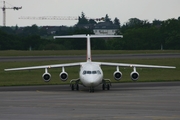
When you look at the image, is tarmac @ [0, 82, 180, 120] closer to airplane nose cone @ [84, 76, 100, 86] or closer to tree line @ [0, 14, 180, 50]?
airplane nose cone @ [84, 76, 100, 86]

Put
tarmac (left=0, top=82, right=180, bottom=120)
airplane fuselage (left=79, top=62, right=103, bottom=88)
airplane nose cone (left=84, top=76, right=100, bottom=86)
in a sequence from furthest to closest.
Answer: airplane fuselage (left=79, top=62, right=103, bottom=88)
airplane nose cone (left=84, top=76, right=100, bottom=86)
tarmac (left=0, top=82, right=180, bottom=120)

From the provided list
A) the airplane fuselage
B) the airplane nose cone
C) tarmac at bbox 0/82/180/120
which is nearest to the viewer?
tarmac at bbox 0/82/180/120

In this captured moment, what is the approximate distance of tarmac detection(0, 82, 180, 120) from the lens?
28.6m

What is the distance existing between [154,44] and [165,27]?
261 inches

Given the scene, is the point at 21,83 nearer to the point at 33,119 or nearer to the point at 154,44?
the point at 33,119

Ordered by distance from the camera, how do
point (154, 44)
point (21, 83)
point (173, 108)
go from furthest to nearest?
1. point (154, 44)
2. point (21, 83)
3. point (173, 108)

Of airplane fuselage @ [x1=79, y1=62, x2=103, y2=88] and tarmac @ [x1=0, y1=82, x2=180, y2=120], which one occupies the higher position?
airplane fuselage @ [x1=79, y1=62, x2=103, y2=88]

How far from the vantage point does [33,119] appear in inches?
1080

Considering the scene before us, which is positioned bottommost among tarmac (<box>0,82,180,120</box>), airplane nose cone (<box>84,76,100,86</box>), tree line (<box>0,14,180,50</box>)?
tarmac (<box>0,82,180,120</box>)

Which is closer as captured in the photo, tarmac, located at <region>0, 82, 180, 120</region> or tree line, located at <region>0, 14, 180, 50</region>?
tarmac, located at <region>0, 82, 180, 120</region>

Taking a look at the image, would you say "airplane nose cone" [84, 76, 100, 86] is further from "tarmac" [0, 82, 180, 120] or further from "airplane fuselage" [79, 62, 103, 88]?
"tarmac" [0, 82, 180, 120]

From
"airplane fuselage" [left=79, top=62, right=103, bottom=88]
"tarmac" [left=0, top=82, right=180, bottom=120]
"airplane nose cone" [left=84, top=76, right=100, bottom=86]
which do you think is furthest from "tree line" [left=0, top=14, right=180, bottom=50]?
"airplane nose cone" [left=84, top=76, right=100, bottom=86]

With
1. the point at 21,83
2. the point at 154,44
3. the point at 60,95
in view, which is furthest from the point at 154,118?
the point at 154,44

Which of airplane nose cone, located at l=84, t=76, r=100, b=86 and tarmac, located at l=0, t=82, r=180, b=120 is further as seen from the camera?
airplane nose cone, located at l=84, t=76, r=100, b=86
